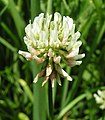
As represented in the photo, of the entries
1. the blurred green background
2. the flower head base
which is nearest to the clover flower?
the blurred green background

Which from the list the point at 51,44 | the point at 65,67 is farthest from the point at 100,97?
the point at 51,44

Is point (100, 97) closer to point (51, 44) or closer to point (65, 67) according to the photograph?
point (65, 67)

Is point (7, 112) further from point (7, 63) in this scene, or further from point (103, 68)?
point (103, 68)

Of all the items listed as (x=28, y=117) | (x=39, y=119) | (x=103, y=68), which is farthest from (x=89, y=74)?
(x=39, y=119)

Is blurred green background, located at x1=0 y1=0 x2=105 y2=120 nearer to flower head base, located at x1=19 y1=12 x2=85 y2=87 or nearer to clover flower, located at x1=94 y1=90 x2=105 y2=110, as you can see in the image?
clover flower, located at x1=94 y1=90 x2=105 y2=110

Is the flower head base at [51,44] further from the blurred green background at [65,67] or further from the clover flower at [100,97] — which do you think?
the clover flower at [100,97]
